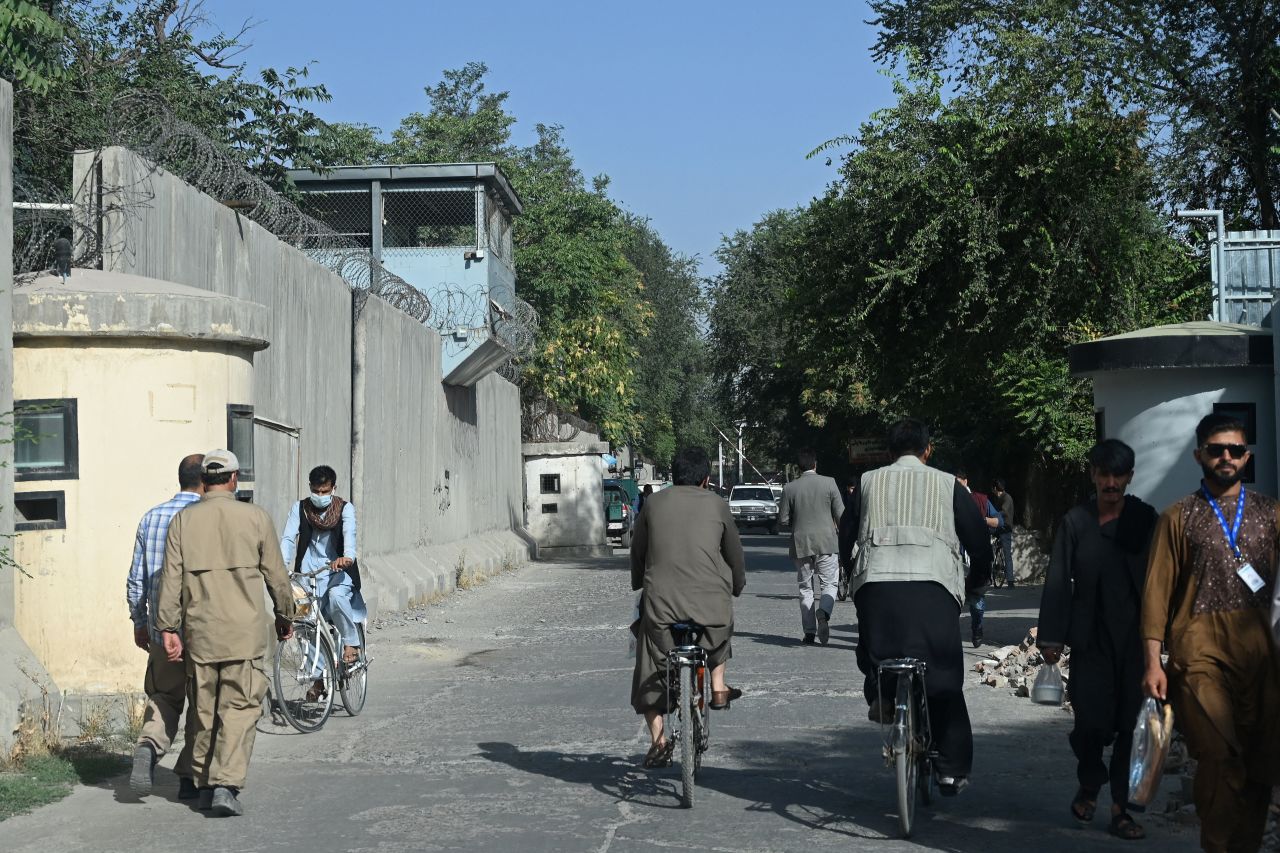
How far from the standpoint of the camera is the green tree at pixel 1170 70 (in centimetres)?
2219

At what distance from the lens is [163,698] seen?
8242 mm

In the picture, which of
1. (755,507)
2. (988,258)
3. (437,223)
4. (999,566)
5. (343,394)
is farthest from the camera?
(755,507)

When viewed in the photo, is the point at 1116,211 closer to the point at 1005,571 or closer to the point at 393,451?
the point at 1005,571

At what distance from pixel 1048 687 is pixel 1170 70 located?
64.6ft

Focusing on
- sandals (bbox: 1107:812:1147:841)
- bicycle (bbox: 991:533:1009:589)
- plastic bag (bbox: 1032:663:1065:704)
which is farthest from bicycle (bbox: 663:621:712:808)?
Result: bicycle (bbox: 991:533:1009:589)

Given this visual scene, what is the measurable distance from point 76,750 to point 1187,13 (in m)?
24.1

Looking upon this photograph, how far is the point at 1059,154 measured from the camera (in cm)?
2184

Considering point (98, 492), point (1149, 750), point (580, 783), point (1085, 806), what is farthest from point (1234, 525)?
point (98, 492)

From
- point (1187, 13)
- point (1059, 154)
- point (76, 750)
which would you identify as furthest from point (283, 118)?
point (76, 750)

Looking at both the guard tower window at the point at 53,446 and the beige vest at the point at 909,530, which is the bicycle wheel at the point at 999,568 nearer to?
the guard tower window at the point at 53,446

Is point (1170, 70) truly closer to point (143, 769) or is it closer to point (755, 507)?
point (143, 769)

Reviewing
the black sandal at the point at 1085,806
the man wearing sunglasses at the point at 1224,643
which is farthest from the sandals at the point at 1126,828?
the man wearing sunglasses at the point at 1224,643

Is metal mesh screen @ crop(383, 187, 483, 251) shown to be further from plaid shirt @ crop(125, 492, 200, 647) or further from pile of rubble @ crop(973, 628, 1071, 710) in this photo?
plaid shirt @ crop(125, 492, 200, 647)

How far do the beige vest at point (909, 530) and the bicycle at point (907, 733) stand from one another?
42 centimetres
